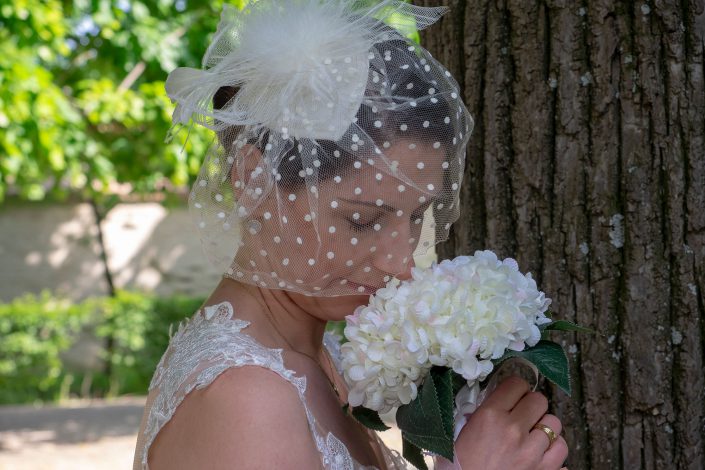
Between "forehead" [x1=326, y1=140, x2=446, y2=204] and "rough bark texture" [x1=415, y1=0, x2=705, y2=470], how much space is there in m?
0.48

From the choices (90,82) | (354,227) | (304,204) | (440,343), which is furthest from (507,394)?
(90,82)

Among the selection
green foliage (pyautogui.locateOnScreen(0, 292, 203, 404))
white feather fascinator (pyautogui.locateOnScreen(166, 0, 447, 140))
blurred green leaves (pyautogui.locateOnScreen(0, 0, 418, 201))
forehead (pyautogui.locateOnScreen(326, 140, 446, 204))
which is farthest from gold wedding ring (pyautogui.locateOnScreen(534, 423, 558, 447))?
green foliage (pyautogui.locateOnScreen(0, 292, 203, 404))

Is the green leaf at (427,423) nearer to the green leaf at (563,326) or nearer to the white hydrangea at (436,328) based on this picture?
the white hydrangea at (436,328)

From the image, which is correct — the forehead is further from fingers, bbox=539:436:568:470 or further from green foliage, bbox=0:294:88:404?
green foliage, bbox=0:294:88:404

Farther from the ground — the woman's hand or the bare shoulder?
the bare shoulder

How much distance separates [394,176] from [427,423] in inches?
20.9

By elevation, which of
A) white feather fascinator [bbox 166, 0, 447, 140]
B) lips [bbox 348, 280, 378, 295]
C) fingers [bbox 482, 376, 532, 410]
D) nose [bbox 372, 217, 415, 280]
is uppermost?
white feather fascinator [bbox 166, 0, 447, 140]

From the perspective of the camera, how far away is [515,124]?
2.29 metres

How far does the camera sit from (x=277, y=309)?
6.77ft

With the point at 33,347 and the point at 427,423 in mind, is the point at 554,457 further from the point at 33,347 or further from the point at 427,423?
the point at 33,347

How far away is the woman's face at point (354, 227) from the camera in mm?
1837

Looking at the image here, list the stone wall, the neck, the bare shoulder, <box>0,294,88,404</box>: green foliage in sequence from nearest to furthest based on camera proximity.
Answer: the bare shoulder < the neck < <box>0,294,88,404</box>: green foliage < the stone wall

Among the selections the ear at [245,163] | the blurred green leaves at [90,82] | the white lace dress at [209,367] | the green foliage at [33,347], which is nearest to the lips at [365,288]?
the white lace dress at [209,367]

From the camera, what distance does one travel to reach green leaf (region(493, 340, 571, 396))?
5.59 ft
